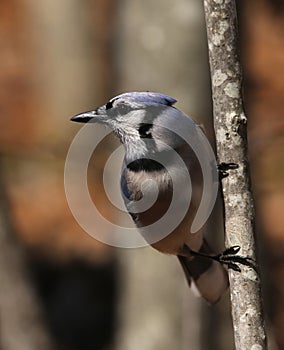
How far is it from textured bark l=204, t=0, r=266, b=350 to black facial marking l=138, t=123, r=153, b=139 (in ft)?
2.21

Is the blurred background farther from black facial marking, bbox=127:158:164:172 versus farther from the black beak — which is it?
the black beak

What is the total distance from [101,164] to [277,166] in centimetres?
183

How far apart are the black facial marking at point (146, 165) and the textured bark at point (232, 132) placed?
0.67 meters

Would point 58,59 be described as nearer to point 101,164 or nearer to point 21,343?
point 101,164

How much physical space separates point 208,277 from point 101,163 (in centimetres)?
575

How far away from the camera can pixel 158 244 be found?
3623mm

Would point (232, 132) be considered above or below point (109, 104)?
below

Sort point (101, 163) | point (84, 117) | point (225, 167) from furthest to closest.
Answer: point (101, 163), point (84, 117), point (225, 167)

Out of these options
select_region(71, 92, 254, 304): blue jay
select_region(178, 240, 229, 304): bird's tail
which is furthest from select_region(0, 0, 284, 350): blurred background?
select_region(71, 92, 254, 304): blue jay

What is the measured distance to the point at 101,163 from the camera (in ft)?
31.6

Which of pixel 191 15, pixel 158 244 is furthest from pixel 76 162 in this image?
pixel 158 244

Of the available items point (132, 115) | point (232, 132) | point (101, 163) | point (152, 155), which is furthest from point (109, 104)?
point (101, 163)

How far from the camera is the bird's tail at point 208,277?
3906mm

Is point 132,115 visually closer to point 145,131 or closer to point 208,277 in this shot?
point 145,131
